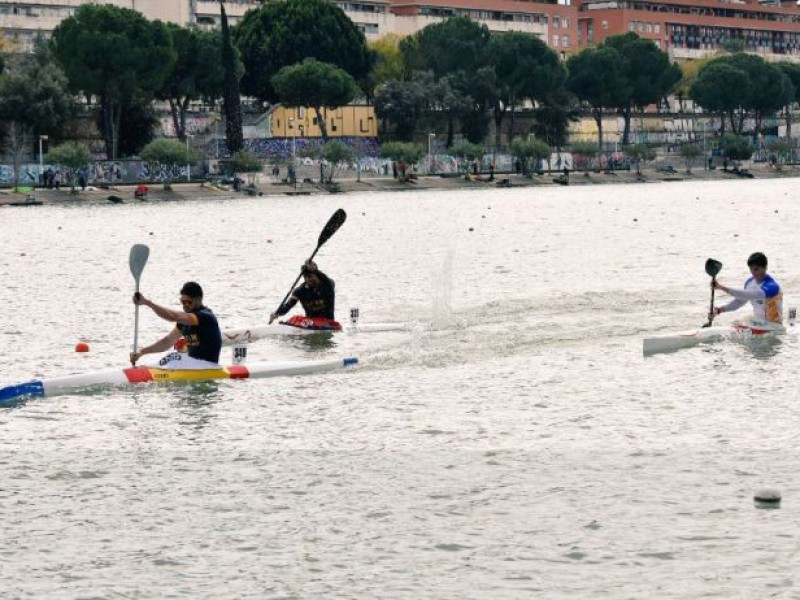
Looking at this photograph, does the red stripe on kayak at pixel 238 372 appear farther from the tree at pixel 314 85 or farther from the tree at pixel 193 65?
the tree at pixel 314 85

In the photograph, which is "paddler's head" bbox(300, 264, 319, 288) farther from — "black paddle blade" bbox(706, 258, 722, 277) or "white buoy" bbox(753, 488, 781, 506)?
"white buoy" bbox(753, 488, 781, 506)

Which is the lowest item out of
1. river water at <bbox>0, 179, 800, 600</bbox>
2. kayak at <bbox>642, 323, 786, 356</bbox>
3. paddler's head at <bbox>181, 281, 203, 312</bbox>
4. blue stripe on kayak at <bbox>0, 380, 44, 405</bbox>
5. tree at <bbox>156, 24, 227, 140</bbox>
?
river water at <bbox>0, 179, 800, 600</bbox>

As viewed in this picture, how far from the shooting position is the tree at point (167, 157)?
133375mm

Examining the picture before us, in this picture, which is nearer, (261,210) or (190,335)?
(190,335)

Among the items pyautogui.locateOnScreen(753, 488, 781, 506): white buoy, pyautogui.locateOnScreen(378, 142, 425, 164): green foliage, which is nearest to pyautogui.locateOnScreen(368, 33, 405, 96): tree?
pyautogui.locateOnScreen(378, 142, 425, 164): green foliage

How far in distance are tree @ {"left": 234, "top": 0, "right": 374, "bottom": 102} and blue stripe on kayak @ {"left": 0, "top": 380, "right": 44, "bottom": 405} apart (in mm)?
142438

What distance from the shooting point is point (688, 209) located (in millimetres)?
118562

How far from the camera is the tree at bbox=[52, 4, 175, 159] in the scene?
139m

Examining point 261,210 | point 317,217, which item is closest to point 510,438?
point 317,217

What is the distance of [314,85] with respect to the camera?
158 meters

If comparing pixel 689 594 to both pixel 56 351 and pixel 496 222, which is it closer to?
pixel 56 351

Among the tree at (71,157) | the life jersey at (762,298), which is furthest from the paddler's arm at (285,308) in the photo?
the tree at (71,157)

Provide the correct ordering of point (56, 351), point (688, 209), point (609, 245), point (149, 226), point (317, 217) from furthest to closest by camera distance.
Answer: point (688, 209) → point (317, 217) → point (149, 226) → point (609, 245) → point (56, 351)

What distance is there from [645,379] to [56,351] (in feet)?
44.0
